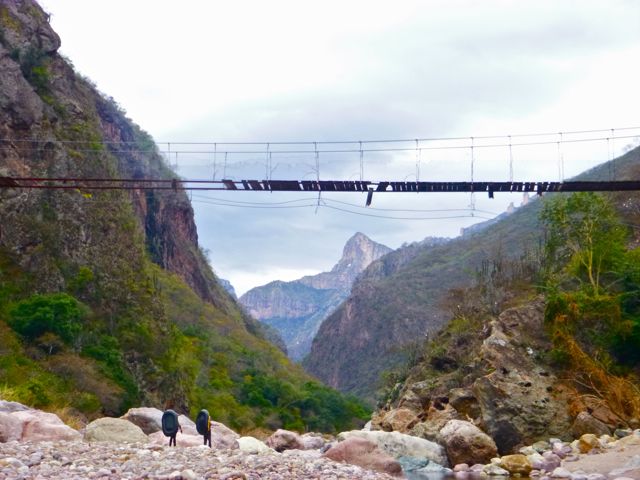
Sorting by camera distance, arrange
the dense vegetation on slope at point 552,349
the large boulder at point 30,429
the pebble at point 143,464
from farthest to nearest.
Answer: the dense vegetation on slope at point 552,349 → the large boulder at point 30,429 → the pebble at point 143,464

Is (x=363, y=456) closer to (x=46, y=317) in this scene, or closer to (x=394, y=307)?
(x=46, y=317)

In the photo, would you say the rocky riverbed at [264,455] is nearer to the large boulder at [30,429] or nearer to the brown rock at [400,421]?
the large boulder at [30,429]

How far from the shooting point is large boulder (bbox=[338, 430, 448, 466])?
24469 millimetres

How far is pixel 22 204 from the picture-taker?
3516cm

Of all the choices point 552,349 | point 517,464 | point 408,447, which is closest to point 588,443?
point 517,464

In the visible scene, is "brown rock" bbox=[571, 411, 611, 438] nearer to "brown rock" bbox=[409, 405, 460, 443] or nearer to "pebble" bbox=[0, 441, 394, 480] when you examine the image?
"brown rock" bbox=[409, 405, 460, 443]

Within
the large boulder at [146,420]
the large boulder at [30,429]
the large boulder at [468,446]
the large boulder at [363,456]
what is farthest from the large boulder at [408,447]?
the large boulder at [30,429]

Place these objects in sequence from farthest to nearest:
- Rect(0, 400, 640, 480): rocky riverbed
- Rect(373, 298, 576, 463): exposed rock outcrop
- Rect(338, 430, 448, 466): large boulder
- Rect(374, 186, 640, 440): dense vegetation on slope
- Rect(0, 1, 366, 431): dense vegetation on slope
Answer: Rect(0, 1, 366, 431): dense vegetation on slope
Rect(374, 186, 640, 440): dense vegetation on slope
Rect(373, 298, 576, 463): exposed rock outcrop
Rect(338, 430, 448, 466): large boulder
Rect(0, 400, 640, 480): rocky riverbed

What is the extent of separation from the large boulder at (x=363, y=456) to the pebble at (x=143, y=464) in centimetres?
242

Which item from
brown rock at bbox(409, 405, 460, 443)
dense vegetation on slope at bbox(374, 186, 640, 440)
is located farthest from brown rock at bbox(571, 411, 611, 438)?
brown rock at bbox(409, 405, 460, 443)

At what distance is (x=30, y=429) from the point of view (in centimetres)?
1484

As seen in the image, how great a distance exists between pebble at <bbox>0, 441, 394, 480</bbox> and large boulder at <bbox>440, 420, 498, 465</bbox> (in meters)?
10.3

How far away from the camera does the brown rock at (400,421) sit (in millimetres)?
30734

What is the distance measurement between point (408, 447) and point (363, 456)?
7.72 meters
